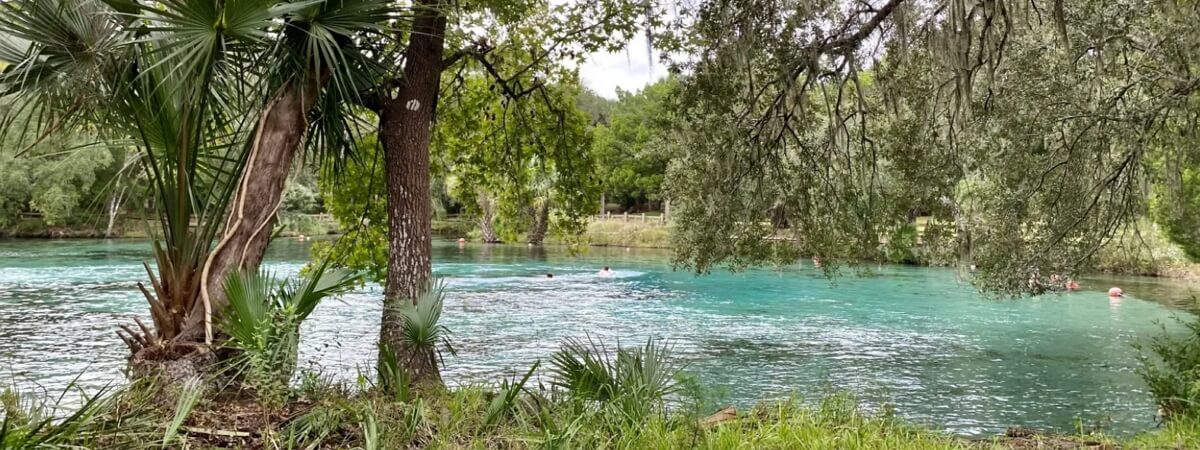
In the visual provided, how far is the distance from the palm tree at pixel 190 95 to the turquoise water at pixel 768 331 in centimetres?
82

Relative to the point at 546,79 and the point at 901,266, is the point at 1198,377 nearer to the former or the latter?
the point at 546,79

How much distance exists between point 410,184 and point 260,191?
1.53 m

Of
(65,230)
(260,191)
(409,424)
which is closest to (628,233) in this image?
(65,230)

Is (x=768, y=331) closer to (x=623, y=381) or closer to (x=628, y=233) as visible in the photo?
(x=623, y=381)

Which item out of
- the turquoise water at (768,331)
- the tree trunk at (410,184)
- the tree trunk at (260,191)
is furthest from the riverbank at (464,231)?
the tree trunk at (260,191)

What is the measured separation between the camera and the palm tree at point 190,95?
4238mm

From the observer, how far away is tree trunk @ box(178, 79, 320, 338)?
4.50 m

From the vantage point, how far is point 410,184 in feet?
20.2

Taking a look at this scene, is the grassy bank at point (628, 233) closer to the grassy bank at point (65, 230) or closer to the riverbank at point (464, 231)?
the riverbank at point (464, 231)

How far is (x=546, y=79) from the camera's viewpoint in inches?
348

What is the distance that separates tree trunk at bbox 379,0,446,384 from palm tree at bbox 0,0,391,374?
1167 millimetres

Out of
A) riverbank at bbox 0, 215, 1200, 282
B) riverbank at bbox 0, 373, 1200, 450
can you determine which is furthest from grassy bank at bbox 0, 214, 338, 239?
riverbank at bbox 0, 373, 1200, 450

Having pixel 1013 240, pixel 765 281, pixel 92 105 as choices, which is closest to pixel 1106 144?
pixel 1013 240

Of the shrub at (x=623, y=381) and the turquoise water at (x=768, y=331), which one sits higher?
the shrub at (x=623, y=381)
